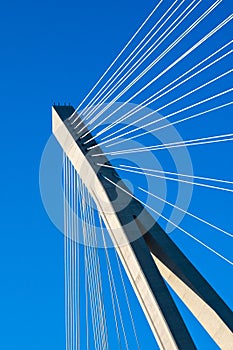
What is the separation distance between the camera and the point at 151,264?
1587 centimetres

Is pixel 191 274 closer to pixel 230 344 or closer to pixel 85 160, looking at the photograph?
pixel 230 344

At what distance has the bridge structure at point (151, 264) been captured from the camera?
49.2 ft

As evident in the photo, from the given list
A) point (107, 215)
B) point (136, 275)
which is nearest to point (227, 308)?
point (136, 275)

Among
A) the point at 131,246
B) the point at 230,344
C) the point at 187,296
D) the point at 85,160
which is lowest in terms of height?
the point at 230,344

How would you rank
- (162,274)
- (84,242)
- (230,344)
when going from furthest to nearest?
1. (84,242)
2. (162,274)
3. (230,344)

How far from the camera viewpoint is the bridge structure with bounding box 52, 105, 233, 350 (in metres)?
15.0

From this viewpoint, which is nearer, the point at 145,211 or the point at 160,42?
the point at 160,42

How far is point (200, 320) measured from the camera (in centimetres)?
1568

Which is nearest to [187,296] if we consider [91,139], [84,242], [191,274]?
[191,274]

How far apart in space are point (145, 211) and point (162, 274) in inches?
46.3

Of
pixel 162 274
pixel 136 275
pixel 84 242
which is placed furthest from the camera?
pixel 84 242

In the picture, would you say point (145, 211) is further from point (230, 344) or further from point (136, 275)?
point (230, 344)

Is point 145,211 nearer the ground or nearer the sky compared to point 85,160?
nearer the ground

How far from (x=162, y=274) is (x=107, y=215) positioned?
4.67ft
